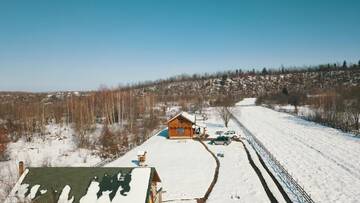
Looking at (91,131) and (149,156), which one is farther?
(91,131)

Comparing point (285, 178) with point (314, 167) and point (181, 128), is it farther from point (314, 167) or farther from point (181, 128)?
point (181, 128)

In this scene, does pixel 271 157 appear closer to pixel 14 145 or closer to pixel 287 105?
pixel 14 145

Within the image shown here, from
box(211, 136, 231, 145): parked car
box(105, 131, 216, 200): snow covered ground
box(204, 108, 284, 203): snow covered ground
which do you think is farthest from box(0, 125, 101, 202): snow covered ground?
box(204, 108, 284, 203): snow covered ground

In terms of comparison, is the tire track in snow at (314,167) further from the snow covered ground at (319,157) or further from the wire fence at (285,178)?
the wire fence at (285,178)

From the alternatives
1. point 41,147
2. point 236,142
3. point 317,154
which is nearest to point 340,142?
point 317,154

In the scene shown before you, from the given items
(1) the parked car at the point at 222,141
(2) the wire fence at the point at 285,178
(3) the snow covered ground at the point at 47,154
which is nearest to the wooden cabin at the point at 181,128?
(1) the parked car at the point at 222,141
